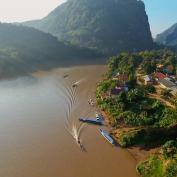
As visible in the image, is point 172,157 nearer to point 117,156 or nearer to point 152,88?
point 117,156

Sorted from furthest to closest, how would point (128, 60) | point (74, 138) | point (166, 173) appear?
point (128, 60) < point (74, 138) < point (166, 173)

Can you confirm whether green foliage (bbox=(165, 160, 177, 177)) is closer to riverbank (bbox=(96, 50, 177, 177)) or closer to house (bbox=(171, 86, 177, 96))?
riverbank (bbox=(96, 50, 177, 177))

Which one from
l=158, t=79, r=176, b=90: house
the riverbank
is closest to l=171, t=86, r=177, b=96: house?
l=158, t=79, r=176, b=90: house

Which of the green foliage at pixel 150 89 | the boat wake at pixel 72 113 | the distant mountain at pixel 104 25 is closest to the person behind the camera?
the boat wake at pixel 72 113

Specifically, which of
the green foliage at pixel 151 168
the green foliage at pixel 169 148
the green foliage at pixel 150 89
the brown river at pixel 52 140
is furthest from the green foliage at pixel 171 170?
the green foliage at pixel 150 89

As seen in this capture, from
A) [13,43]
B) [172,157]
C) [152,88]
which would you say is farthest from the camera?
[13,43]

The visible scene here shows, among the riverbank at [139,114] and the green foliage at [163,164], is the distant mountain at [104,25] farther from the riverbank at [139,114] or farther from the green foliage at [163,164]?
the green foliage at [163,164]

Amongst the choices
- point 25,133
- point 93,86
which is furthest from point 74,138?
point 93,86

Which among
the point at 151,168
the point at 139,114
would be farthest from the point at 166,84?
the point at 151,168
